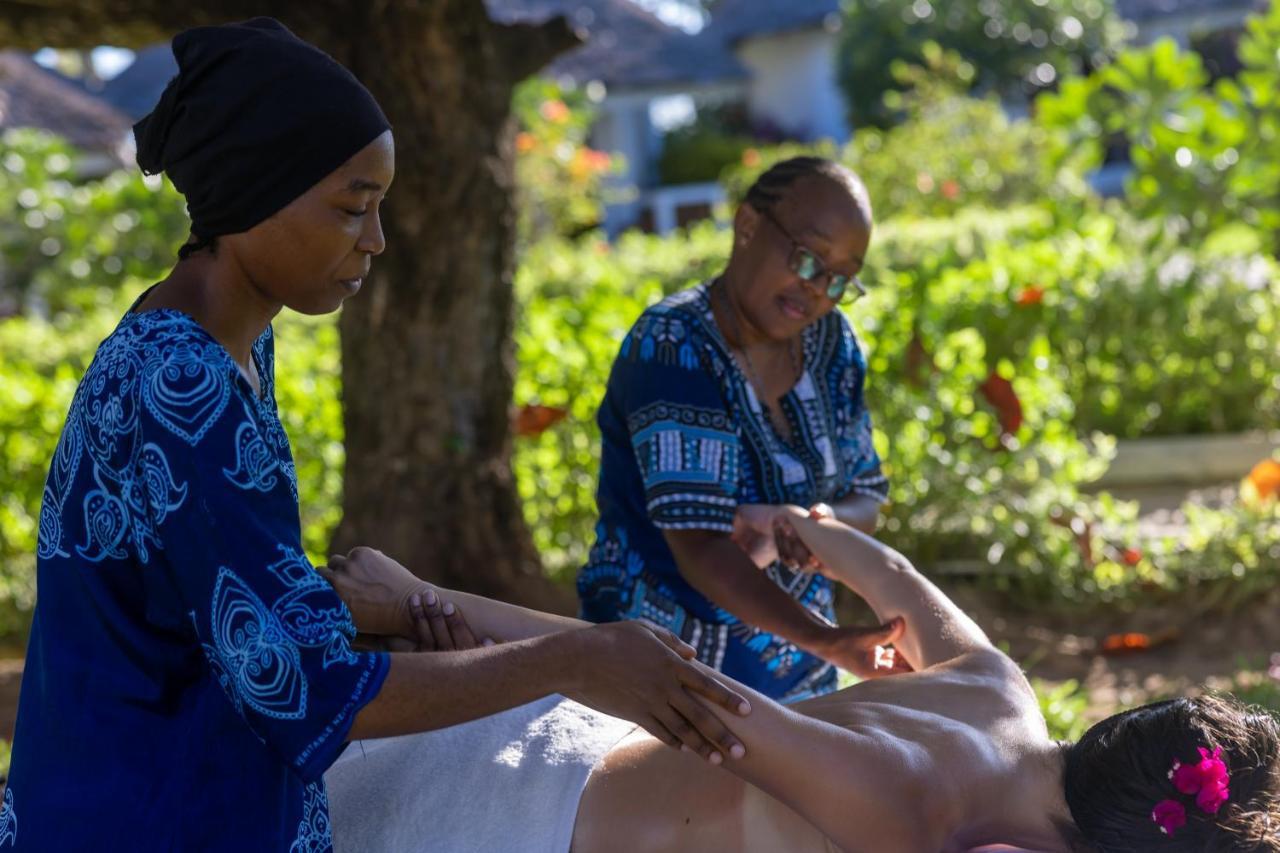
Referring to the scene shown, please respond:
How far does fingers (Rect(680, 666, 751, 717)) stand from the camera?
1.92m

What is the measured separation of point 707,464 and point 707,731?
96 centimetres

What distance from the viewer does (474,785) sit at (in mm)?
2402

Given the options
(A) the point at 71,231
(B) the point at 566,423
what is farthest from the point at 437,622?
(A) the point at 71,231

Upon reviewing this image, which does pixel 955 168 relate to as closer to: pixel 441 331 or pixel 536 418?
pixel 536 418

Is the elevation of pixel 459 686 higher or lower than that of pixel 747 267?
lower

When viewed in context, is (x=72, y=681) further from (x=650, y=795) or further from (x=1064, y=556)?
(x=1064, y=556)

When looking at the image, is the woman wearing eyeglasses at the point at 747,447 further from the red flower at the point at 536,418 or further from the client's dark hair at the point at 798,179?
the red flower at the point at 536,418

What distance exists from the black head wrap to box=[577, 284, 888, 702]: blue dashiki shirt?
119 centimetres

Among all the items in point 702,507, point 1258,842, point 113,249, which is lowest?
point 113,249

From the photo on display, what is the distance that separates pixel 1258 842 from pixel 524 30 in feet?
11.2

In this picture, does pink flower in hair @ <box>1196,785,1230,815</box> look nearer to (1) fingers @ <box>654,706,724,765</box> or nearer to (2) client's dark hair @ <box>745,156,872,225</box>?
(1) fingers @ <box>654,706,724,765</box>

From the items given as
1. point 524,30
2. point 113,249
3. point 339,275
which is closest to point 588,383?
point 524,30

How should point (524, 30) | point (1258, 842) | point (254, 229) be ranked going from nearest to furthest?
1. point (254, 229)
2. point (1258, 842)
3. point (524, 30)

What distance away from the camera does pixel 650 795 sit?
233cm
